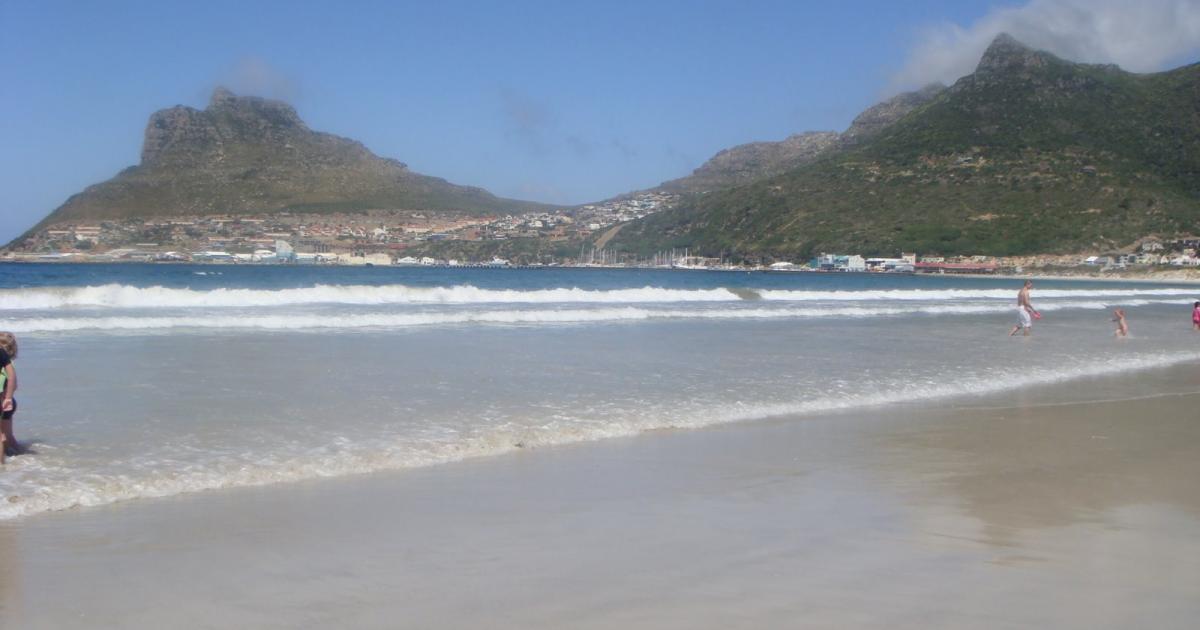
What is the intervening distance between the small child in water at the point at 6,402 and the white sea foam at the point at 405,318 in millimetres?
12507

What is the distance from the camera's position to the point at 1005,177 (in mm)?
98312

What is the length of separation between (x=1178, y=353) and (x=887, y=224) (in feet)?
280

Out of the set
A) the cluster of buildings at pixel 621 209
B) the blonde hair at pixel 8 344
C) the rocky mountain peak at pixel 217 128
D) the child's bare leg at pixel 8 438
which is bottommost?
the child's bare leg at pixel 8 438

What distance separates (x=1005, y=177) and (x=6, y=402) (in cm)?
10286

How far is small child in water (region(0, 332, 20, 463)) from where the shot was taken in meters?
7.18

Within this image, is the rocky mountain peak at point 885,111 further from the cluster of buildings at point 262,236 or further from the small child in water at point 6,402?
the small child in water at point 6,402

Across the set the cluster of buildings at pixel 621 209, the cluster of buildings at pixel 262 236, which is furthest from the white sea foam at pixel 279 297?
the cluster of buildings at pixel 621 209

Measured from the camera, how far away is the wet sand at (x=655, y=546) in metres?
4.50

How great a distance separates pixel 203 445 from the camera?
26.4 ft

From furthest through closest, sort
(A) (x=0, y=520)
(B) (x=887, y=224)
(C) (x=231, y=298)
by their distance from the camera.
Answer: (B) (x=887, y=224) < (C) (x=231, y=298) < (A) (x=0, y=520)

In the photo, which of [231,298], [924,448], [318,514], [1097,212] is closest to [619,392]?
[924,448]

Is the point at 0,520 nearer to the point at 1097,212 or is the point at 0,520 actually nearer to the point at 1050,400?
the point at 1050,400

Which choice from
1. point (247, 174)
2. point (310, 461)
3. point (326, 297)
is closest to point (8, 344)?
point (310, 461)

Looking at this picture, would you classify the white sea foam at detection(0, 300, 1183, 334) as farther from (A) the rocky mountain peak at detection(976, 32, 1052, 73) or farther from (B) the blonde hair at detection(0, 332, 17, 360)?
(A) the rocky mountain peak at detection(976, 32, 1052, 73)
